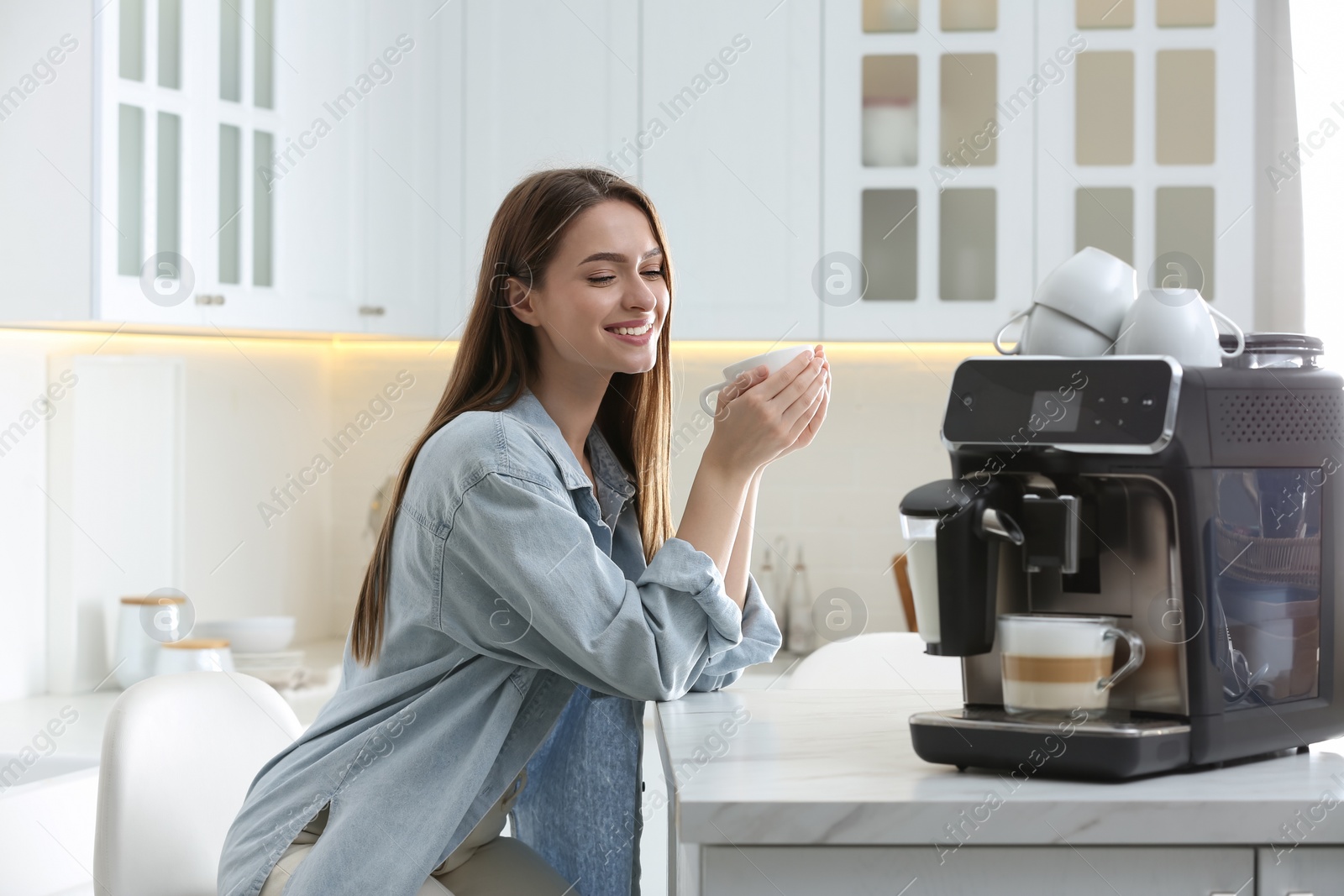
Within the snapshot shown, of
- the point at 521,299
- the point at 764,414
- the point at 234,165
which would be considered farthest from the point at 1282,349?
the point at 234,165

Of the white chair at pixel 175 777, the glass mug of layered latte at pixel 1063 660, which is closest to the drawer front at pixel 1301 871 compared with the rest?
the glass mug of layered latte at pixel 1063 660

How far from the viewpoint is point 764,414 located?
4.00 feet

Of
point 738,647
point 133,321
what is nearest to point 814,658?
point 738,647

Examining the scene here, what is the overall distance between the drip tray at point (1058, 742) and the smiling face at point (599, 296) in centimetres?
50

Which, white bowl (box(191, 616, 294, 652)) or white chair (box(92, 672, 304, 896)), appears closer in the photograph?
white chair (box(92, 672, 304, 896))

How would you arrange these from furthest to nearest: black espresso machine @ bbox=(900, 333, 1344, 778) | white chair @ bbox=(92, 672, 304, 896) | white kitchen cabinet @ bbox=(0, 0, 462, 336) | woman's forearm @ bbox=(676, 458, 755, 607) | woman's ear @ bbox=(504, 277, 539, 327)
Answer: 1. white kitchen cabinet @ bbox=(0, 0, 462, 336)
2. white chair @ bbox=(92, 672, 304, 896)
3. woman's ear @ bbox=(504, 277, 539, 327)
4. woman's forearm @ bbox=(676, 458, 755, 607)
5. black espresso machine @ bbox=(900, 333, 1344, 778)

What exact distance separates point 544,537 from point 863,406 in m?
2.16

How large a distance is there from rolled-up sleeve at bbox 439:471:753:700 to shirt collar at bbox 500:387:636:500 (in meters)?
0.07

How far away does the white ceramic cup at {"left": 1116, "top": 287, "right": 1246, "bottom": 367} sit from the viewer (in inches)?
40.1

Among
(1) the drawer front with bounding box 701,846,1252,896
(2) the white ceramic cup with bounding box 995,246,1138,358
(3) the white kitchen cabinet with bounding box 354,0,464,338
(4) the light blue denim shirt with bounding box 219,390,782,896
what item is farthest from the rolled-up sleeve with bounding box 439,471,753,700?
(3) the white kitchen cabinet with bounding box 354,0,464,338

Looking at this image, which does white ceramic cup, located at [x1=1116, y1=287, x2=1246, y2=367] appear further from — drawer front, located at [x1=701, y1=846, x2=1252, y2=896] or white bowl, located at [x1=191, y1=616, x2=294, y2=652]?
white bowl, located at [x1=191, y1=616, x2=294, y2=652]

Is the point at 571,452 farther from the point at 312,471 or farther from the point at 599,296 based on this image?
the point at 312,471

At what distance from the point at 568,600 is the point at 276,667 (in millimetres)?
1772

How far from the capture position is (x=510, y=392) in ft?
4.31
